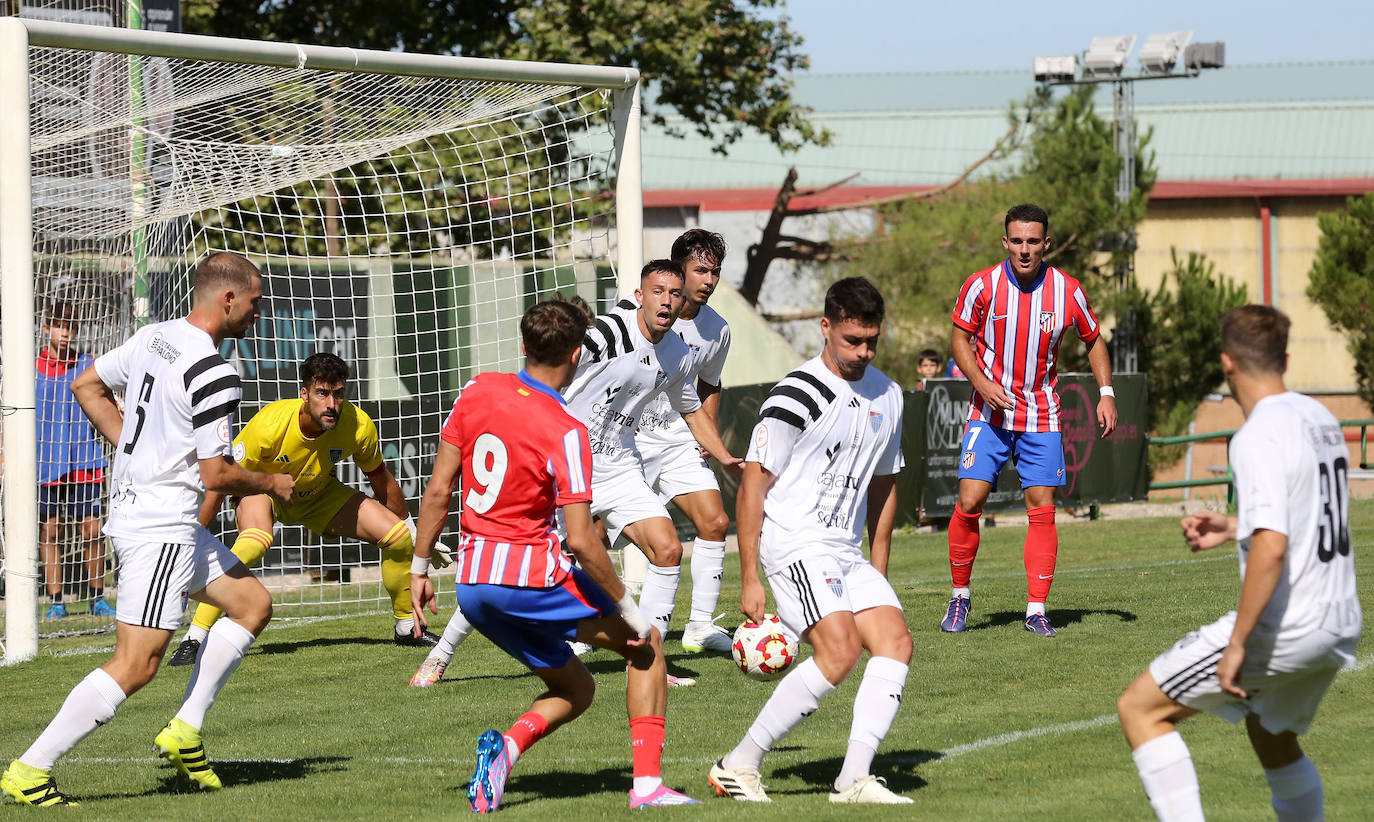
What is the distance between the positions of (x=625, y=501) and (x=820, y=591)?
2833 millimetres

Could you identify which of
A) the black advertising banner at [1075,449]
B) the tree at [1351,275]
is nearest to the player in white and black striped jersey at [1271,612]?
the black advertising banner at [1075,449]

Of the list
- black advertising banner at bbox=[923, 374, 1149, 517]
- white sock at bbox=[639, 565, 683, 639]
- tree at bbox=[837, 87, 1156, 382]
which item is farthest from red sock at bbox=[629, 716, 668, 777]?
tree at bbox=[837, 87, 1156, 382]

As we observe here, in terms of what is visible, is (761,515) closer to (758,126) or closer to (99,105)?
(99,105)

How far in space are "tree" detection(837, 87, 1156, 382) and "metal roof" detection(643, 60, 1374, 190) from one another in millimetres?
13034

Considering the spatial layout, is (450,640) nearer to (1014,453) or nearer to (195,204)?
(1014,453)

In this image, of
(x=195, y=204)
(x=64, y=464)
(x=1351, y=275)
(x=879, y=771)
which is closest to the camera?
(x=879, y=771)

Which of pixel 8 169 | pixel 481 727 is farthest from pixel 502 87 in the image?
pixel 481 727

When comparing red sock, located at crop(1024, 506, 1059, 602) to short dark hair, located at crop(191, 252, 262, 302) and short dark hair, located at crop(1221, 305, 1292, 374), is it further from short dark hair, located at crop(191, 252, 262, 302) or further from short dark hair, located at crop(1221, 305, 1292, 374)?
short dark hair, located at crop(191, 252, 262, 302)

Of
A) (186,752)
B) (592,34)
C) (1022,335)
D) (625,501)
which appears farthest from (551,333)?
(592,34)

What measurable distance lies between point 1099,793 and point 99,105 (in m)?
9.27

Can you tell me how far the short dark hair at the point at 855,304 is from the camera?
573 cm

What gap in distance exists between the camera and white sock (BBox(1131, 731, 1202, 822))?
4.48m

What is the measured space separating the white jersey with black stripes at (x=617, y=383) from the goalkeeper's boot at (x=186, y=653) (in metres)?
2.96

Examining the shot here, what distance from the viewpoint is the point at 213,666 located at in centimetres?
618
